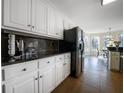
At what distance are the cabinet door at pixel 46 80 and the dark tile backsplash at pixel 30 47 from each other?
0.38m

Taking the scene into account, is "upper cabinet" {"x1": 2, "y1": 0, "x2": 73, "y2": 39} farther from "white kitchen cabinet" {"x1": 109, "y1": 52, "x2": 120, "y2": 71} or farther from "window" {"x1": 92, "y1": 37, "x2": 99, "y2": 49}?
"window" {"x1": 92, "y1": 37, "x2": 99, "y2": 49}

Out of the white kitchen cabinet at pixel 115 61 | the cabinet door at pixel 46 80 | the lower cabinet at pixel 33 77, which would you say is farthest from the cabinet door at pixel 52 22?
the white kitchen cabinet at pixel 115 61

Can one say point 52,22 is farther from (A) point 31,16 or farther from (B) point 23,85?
(B) point 23,85

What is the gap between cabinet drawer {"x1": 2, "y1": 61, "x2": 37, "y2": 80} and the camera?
1.14 meters

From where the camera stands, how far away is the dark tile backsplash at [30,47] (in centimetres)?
171

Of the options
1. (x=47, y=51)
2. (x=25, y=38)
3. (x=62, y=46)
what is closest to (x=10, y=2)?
(x=25, y=38)

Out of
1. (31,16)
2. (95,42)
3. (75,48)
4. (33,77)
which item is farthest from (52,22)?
(95,42)

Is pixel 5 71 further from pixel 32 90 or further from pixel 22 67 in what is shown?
pixel 32 90

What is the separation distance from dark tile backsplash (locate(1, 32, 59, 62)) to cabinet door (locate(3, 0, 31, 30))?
344mm

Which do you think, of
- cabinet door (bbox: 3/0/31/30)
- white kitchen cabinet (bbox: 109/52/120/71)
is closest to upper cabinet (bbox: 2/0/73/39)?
cabinet door (bbox: 3/0/31/30)

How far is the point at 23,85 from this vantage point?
1.40 meters

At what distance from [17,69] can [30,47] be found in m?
1.15

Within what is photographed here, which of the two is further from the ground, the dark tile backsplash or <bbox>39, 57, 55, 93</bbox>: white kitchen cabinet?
the dark tile backsplash

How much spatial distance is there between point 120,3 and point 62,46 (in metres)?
2.30
